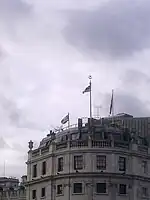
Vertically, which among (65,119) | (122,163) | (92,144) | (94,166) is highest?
(65,119)

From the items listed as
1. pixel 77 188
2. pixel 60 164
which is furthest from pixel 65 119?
pixel 77 188

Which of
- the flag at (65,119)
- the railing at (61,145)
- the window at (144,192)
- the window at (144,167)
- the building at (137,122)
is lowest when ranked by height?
the window at (144,192)

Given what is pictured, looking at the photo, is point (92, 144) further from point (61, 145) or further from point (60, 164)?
point (60, 164)

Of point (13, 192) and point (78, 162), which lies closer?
point (78, 162)

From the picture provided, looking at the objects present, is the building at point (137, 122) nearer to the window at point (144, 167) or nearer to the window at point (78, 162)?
the window at point (144, 167)

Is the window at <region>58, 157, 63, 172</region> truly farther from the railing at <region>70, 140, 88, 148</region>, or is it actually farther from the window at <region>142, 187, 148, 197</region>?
the window at <region>142, 187, 148, 197</region>

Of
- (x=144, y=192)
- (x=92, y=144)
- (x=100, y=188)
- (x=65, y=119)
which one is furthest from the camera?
A: (x=65, y=119)

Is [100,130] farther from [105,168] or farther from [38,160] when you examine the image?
[38,160]

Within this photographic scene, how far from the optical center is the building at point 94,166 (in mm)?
90375

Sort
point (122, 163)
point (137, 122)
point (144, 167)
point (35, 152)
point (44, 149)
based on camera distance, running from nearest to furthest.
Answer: point (122, 163), point (144, 167), point (44, 149), point (35, 152), point (137, 122)

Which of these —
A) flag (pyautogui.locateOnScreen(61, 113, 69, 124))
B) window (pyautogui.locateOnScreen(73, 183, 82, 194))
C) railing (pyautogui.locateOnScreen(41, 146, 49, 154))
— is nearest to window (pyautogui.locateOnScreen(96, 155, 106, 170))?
window (pyautogui.locateOnScreen(73, 183, 82, 194))

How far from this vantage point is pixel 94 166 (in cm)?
9069

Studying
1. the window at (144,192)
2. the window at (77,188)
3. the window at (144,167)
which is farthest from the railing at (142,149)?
the window at (77,188)

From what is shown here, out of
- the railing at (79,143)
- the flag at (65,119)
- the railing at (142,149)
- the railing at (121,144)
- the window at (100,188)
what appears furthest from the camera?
the flag at (65,119)
